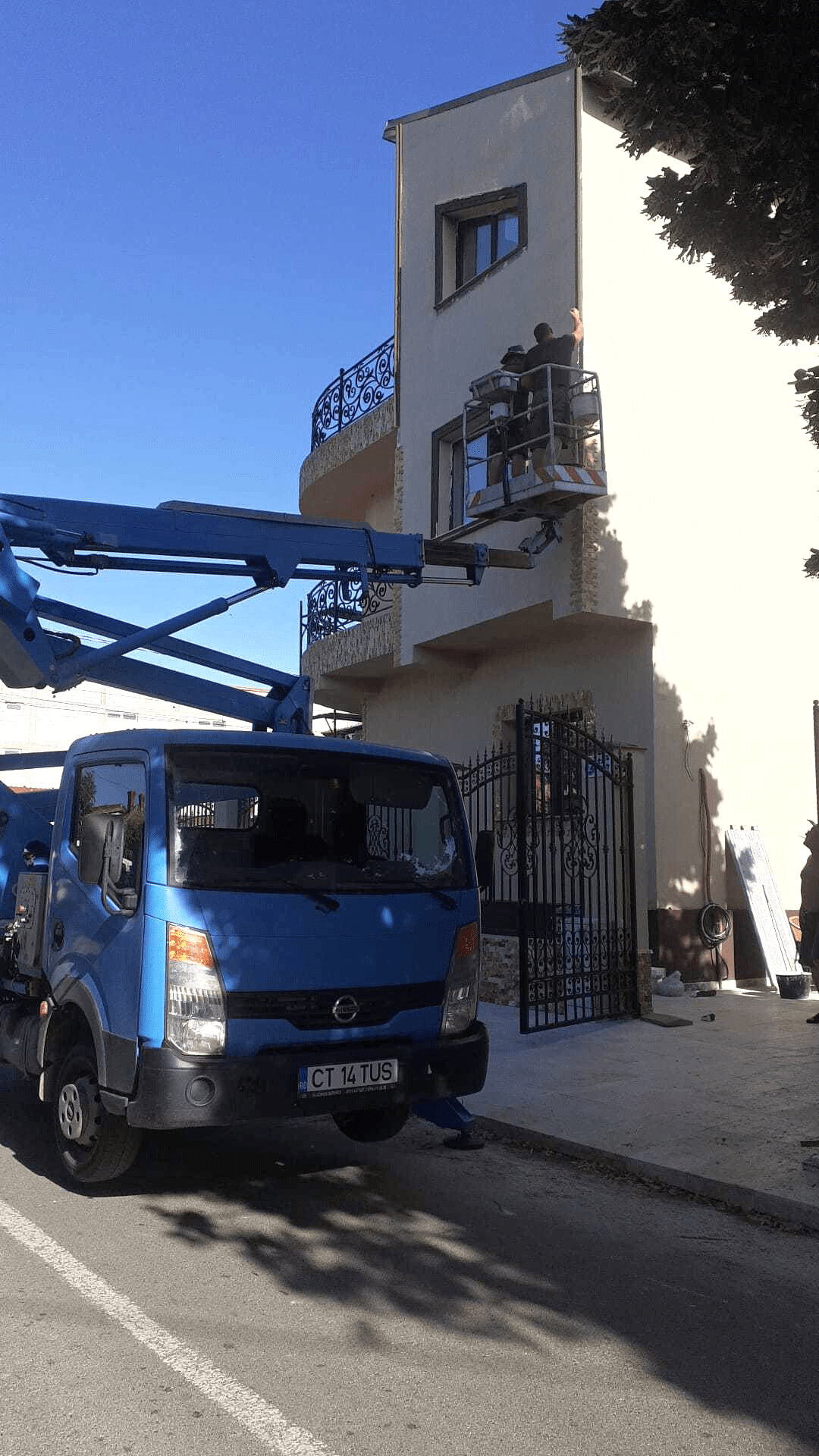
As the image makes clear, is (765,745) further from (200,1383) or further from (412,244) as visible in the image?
(200,1383)

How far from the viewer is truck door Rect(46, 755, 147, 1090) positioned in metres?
5.32

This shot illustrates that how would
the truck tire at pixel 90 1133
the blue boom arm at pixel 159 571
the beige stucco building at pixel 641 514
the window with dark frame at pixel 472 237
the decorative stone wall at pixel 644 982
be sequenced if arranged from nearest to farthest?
the truck tire at pixel 90 1133
the blue boom arm at pixel 159 571
the decorative stone wall at pixel 644 982
the beige stucco building at pixel 641 514
the window with dark frame at pixel 472 237

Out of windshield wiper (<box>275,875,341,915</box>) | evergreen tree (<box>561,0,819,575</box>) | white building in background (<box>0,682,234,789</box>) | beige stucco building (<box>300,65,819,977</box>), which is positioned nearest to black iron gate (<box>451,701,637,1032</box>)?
beige stucco building (<box>300,65,819,977</box>)

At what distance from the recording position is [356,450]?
1745cm

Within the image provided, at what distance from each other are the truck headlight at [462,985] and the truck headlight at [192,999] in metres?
1.23

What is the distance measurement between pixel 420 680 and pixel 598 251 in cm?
646

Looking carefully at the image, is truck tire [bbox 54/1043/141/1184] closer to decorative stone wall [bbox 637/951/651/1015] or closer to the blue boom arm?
the blue boom arm

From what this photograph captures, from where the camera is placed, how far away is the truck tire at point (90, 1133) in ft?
18.3

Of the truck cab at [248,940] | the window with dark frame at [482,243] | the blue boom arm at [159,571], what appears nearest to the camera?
the truck cab at [248,940]

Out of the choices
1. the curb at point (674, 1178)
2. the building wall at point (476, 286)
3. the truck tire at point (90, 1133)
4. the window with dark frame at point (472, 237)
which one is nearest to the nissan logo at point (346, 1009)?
the truck tire at point (90, 1133)

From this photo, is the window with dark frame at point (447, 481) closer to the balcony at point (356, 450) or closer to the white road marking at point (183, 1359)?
the balcony at point (356, 450)

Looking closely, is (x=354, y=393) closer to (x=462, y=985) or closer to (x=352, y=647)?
(x=352, y=647)

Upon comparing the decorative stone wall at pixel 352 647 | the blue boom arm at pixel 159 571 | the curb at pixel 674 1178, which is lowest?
the curb at pixel 674 1178

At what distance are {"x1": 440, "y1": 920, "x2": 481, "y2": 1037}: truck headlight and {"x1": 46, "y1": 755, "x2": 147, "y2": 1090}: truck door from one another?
156cm
